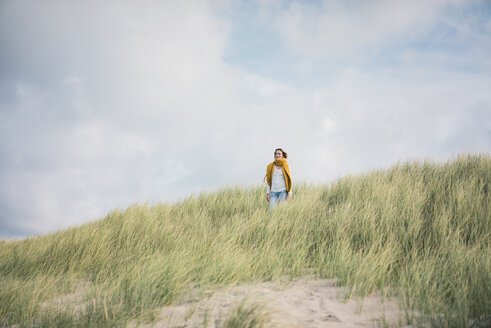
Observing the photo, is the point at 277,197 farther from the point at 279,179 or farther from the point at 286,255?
the point at 286,255

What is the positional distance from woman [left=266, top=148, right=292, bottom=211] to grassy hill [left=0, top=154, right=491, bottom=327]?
2.68 ft

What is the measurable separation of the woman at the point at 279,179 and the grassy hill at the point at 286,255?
816 mm

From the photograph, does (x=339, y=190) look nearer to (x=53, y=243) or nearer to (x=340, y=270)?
(x=340, y=270)

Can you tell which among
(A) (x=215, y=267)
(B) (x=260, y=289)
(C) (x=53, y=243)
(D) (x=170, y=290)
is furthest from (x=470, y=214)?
(C) (x=53, y=243)

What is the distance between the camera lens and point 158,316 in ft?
11.0

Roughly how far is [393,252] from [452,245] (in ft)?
2.74

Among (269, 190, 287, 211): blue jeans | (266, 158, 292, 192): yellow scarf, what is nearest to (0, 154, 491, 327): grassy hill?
(269, 190, 287, 211): blue jeans

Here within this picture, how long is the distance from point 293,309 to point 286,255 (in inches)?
57.6

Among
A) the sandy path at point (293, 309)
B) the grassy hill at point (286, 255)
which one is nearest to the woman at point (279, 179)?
the grassy hill at point (286, 255)

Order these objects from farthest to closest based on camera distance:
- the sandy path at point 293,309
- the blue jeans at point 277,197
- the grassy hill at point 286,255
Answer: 1. the blue jeans at point 277,197
2. the grassy hill at point 286,255
3. the sandy path at point 293,309

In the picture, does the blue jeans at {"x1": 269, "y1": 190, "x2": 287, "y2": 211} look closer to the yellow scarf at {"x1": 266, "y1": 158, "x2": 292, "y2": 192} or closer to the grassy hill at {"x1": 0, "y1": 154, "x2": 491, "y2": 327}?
the yellow scarf at {"x1": 266, "y1": 158, "x2": 292, "y2": 192}

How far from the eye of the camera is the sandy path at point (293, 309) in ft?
10.0

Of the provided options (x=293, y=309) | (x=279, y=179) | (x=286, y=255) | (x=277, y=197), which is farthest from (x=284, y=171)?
(x=293, y=309)

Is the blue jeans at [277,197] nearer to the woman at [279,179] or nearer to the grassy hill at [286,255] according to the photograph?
the woman at [279,179]
